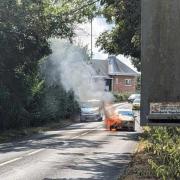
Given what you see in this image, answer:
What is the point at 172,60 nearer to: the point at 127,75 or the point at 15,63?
the point at 15,63

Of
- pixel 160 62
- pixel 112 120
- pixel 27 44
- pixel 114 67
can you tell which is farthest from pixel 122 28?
pixel 114 67

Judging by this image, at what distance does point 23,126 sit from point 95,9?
1922cm

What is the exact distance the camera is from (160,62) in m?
8.20

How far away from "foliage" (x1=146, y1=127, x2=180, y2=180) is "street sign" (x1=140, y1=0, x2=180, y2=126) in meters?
3.78

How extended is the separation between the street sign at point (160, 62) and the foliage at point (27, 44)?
35.4ft

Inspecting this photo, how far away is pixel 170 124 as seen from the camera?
7988 mm

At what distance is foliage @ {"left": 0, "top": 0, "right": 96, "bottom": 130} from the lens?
19.4 meters

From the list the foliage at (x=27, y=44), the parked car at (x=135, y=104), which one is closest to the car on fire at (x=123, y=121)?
the foliage at (x=27, y=44)

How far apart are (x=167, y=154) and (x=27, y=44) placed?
1906 cm

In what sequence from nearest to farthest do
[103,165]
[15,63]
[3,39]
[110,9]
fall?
1. [103,165]
2. [110,9]
3. [3,39]
4. [15,63]

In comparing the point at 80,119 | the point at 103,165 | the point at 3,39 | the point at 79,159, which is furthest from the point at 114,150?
the point at 80,119

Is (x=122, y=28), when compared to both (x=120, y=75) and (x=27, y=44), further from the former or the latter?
(x=120, y=75)

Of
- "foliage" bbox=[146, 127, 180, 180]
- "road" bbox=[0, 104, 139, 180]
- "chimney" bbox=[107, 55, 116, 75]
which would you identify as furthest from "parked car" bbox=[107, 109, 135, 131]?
"chimney" bbox=[107, 55, 116, 75]

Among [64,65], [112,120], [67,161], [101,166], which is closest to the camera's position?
[101,166]
